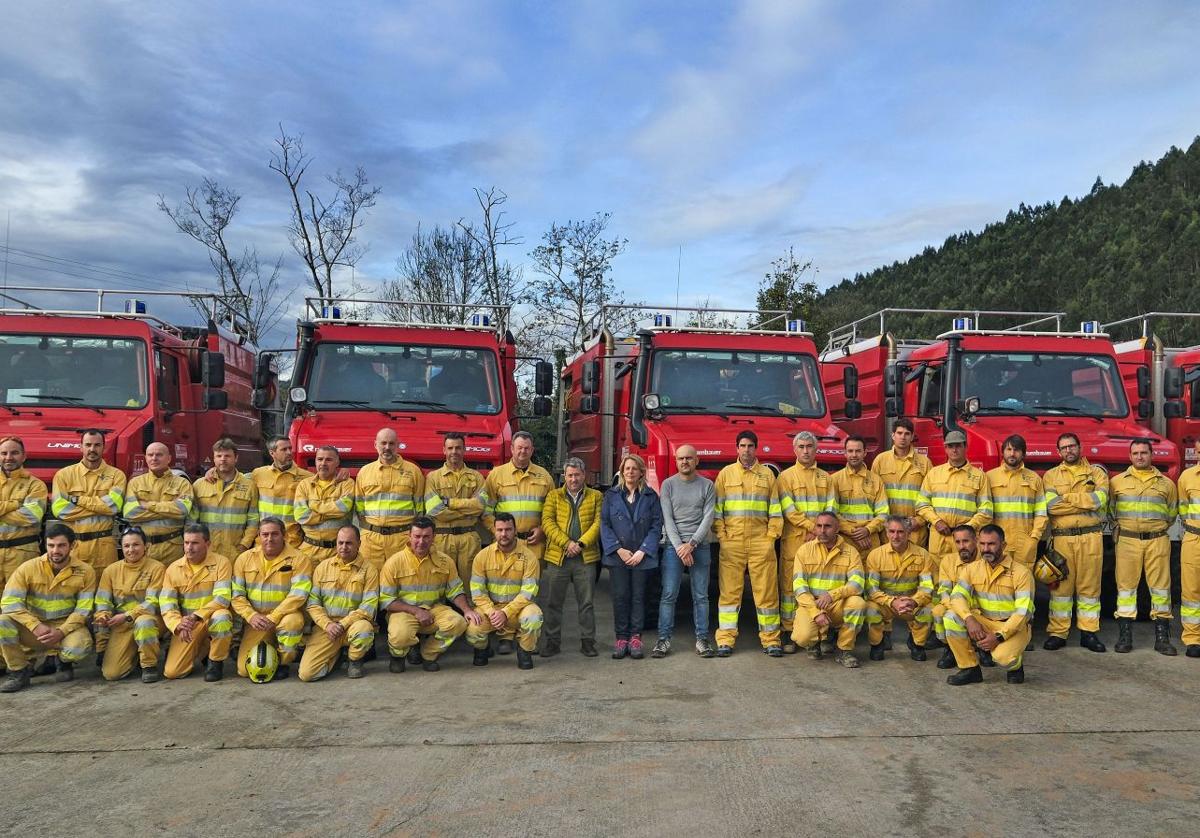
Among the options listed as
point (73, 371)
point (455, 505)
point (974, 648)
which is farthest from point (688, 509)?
point (73, 371)

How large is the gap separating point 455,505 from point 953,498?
12.8 feet

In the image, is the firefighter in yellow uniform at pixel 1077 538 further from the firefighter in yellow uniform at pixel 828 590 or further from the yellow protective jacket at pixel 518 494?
the yellow protective jacket at pixel 518 494

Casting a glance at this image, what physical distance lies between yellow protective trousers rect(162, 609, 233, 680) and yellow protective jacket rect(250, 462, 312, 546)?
999 mm

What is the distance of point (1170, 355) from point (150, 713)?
1054 cm

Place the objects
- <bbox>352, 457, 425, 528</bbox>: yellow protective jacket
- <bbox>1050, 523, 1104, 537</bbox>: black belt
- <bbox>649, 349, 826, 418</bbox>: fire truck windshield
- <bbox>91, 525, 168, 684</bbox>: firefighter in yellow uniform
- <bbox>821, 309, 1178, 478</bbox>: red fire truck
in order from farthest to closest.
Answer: <bbox>649, 349, 826, 418</bbox>: fire truck windshield
<bbox>821, 309, 1178, 478</bbox>: red fire truck
<bbox>1050, 523, 1104, 537</bbox>: black belt
<bbox>352, 457, 425, 528</bbox>: yellow protective jacket
<bbox>91, 525, 168, 684</bbox>: firefighter in yellow uniform

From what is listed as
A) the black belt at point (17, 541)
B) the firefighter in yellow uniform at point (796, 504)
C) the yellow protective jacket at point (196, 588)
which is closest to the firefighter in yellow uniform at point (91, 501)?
the black belt at point (17, 541)

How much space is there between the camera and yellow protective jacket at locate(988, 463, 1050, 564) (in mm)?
7707

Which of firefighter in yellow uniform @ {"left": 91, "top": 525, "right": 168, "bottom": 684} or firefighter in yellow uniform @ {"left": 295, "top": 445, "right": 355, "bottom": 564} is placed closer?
firefighter in yellow uniform @ {"left": 91, "top": 525, "right": 168, "bottom": 684}

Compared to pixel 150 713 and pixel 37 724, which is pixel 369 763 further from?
pixel 37 724

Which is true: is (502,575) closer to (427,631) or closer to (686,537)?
(427,631)

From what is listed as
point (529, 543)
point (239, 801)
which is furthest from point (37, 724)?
point (529, 543)

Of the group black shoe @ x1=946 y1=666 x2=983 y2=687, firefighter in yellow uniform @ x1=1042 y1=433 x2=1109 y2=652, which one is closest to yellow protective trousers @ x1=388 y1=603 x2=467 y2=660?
black shoe @ x1=946 y1=666 x2=983 y2=687

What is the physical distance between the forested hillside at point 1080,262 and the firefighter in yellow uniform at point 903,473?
2315 cm

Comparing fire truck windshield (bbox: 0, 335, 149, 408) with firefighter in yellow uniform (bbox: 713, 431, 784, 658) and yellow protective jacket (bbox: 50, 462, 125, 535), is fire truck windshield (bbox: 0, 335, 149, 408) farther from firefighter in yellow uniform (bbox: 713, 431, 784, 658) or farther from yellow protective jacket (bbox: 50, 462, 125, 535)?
firefighter in yellow uniform (bbox: 713, 431, 784, 658)
